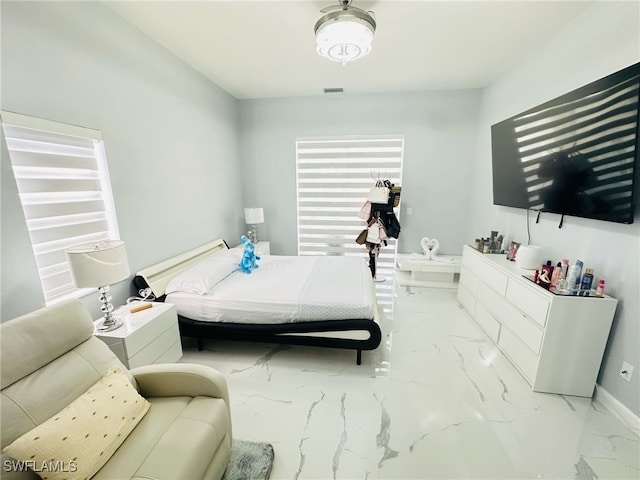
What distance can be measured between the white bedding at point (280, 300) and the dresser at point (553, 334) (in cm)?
119

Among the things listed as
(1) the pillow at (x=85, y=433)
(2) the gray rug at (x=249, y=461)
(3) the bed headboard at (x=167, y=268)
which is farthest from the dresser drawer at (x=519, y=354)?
(3) the bed headboard at (x=167, y=268)

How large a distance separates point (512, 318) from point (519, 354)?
28cm

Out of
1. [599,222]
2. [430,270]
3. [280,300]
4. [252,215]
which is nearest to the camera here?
[599,222]

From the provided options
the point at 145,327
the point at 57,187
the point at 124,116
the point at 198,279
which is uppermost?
the point at 124,116

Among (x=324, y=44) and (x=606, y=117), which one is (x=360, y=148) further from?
(x=606, y=117)

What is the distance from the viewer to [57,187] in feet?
5.46

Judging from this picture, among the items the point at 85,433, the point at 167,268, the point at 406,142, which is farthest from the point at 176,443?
the point at 406,142

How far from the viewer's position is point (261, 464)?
4.60 feet

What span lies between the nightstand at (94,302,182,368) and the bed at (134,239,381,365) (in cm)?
28

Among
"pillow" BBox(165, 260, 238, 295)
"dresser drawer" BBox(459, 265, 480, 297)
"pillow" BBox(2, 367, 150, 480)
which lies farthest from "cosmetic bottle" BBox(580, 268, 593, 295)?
"pillow" BBox(165, 260, 238, 295)

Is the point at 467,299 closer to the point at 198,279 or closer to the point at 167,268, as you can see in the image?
the point at 198,279

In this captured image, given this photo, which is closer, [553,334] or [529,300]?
[553,334]

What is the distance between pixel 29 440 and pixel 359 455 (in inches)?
57.8

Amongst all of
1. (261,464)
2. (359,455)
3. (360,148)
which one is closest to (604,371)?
(359,455)
